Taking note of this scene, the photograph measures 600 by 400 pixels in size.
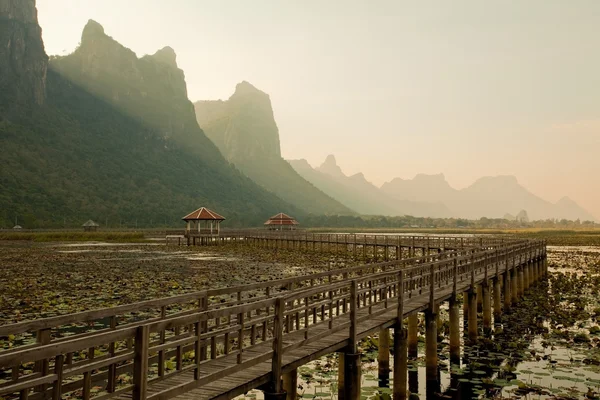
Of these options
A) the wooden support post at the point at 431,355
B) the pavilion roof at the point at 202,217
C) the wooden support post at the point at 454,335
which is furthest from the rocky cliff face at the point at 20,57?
the wooden support post at the point at 431,355

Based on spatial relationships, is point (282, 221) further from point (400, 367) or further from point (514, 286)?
point (400, 367)

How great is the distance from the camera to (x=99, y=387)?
1080 cm

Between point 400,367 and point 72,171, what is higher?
point 72,171

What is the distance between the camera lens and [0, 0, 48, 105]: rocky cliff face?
6801 inches

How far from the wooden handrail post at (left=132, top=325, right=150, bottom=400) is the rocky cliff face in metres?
185

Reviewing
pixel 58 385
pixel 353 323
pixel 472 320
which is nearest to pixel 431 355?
pixel 353 323

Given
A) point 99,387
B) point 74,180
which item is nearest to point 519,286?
point 99,387

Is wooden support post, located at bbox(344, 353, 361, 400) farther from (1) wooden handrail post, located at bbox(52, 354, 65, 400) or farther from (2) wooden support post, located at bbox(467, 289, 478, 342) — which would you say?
(2) wooden support post, located at bbox(467, 289, 478, 342)

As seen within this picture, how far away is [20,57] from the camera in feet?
611

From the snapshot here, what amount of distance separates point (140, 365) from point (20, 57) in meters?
214

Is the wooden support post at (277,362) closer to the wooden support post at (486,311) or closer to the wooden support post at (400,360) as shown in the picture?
the wooden support post at (400,360)

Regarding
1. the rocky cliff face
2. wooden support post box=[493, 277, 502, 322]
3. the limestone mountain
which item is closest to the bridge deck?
wooden support post box=[493, 277, 502, 322]

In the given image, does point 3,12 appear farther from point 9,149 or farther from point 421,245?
point 421,245

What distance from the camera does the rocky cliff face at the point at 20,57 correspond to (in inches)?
6801
